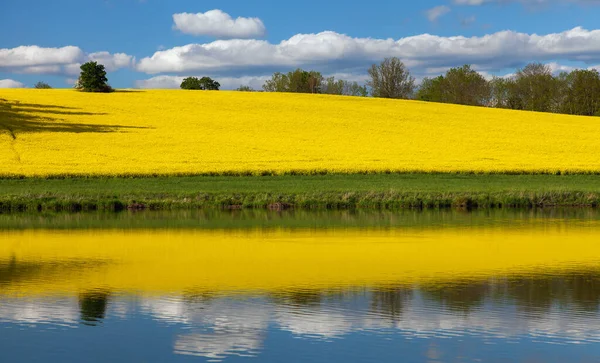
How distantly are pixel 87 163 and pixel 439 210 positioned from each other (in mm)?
17402

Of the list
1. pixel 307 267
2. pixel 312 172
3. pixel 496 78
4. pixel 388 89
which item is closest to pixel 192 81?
pixel 388 89

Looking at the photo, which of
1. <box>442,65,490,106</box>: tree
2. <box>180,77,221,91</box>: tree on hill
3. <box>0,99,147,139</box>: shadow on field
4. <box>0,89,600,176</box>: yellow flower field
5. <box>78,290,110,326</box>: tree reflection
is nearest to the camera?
<box>78,290,110,326</box>: tree reflection

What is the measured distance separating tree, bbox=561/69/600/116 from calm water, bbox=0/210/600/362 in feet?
267

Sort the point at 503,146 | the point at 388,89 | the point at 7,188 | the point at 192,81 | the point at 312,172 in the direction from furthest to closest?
the point at 388,89, the point at 192,81, the point at 503,146, the point at 312,172, the point at 7,188

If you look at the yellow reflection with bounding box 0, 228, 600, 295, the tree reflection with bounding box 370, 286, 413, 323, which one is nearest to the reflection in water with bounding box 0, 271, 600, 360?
the tree reflection with bounding box 370, 286, 413, 323

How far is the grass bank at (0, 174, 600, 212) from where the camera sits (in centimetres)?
3092

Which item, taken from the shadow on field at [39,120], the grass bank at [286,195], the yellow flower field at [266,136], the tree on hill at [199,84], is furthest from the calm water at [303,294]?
the tree on hill at [199,84]

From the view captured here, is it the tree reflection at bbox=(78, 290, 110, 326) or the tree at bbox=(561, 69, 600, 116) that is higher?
the tree at bbox=(561, 69, 600, 116)

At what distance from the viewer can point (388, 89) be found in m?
109

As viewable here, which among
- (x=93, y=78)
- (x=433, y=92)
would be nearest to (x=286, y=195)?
(x=93, y=78)

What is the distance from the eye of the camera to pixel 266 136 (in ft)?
163

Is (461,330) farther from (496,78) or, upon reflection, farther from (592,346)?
(496,78)

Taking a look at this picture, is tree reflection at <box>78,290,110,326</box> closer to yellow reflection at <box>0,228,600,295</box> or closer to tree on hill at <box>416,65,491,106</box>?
yellow reflection at <box>0,228,600,295</box>

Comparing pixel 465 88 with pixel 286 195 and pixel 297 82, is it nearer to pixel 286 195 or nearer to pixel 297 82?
pixel 297 82
